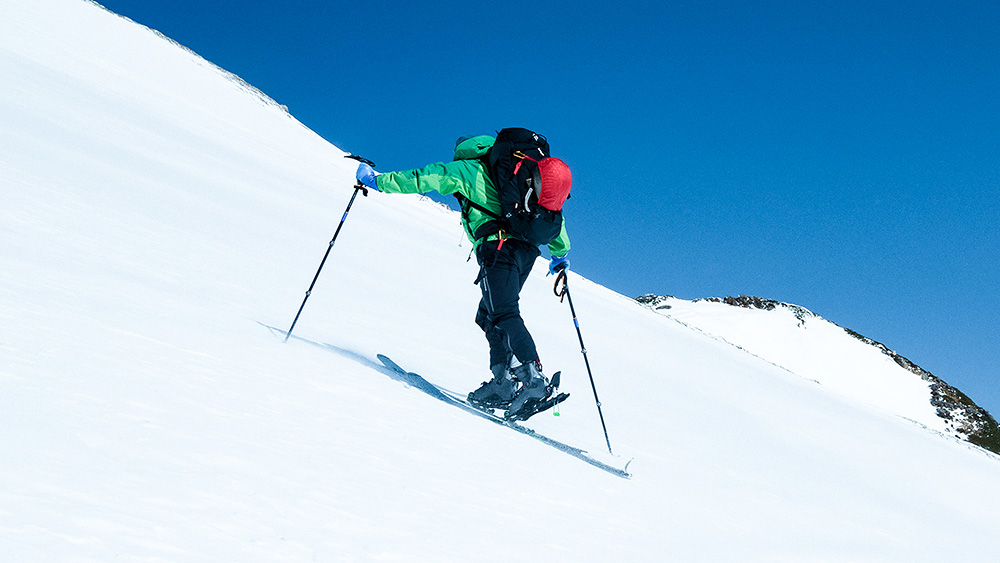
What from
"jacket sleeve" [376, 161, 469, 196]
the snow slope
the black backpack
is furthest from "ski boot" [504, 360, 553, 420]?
"jacket sleeve" [376, 161, 469, 196]

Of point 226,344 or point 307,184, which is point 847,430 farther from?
point 307,184

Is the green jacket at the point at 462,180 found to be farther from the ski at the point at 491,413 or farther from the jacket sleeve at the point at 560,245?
the ski at the point at 491,413

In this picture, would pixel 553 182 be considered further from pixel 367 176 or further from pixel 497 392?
pixel 497 392

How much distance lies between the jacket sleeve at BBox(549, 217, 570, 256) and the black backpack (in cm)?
53

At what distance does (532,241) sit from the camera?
5.16 m

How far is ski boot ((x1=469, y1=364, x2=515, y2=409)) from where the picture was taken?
5.08 meters

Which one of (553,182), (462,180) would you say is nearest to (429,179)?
(462,180)

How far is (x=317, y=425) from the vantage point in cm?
324

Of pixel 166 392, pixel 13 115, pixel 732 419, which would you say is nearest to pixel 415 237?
pixel 13 115

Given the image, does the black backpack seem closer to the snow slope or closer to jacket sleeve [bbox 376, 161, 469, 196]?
jacket sleeve [bbox 376, 161, 469, 196]

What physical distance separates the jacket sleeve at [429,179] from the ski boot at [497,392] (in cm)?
139

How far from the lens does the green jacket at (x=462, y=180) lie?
190 inches

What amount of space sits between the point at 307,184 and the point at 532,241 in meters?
15.7

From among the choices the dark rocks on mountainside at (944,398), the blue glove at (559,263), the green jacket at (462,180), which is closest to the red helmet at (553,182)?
the green jacket at (462,180)
